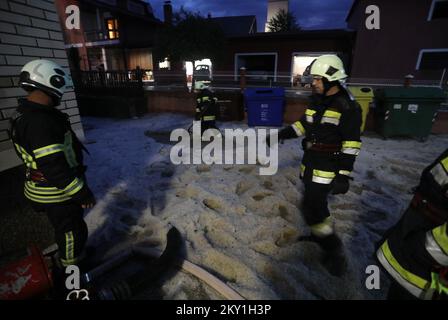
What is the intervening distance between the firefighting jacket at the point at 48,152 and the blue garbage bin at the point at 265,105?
238 inches

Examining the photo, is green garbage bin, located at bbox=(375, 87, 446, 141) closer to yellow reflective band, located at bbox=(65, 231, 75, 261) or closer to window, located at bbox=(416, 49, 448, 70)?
window, located at bbox=(416, 49, 448, 70)

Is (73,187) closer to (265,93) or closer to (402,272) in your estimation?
(402,272)

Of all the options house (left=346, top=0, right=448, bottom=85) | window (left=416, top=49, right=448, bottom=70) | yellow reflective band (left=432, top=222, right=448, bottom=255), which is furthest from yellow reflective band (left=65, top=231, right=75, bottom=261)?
window (left=416, top=49, right=448, bottom=70)

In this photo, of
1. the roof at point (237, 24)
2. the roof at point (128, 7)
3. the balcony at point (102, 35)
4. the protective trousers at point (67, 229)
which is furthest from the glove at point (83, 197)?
the roof at point (237, 24)

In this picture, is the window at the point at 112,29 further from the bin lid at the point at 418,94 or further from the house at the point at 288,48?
the bin lid at the point at 418,94

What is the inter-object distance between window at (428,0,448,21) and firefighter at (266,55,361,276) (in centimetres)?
1270

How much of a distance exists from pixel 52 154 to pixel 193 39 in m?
13.0

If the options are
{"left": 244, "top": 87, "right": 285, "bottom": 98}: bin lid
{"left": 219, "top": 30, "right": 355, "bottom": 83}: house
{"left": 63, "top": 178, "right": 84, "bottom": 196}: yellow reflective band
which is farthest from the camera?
{"left": 219, "top": 30, "right": 355, "bottom": 83}: house

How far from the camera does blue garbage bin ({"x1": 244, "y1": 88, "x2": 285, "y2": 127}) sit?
7344 mm

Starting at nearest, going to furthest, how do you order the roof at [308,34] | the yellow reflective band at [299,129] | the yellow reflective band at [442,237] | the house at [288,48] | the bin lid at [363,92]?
Result: the yellow reflective band at [442,237] → the yellow reflective band at [299,129] → the bin lid at [363,92] → the roof at [308,34] → the house at [288,48]

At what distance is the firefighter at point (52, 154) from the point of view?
176 cm
